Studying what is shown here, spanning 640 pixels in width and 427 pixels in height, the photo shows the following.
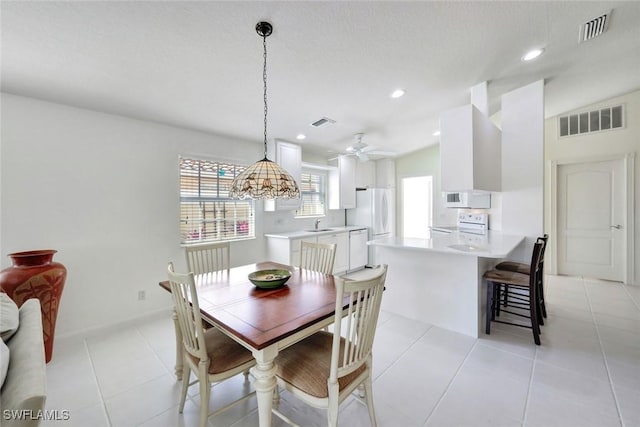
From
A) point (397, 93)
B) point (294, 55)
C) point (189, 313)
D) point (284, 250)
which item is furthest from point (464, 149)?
point (189, 313)

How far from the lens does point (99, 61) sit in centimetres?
201

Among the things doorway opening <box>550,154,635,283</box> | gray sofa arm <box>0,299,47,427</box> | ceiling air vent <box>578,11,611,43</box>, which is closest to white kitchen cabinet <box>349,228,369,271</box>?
doorway opening <box>550,154,635,283</box>

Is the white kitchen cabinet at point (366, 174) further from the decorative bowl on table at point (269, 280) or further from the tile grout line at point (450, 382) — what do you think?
the decorative bowl on table at point (269, 280)

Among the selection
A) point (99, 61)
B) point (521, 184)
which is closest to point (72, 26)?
point (99, 61)

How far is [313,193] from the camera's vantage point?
549 centimetres

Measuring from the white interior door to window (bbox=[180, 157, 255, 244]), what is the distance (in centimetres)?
555

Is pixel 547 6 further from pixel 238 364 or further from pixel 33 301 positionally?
pixel 33 301

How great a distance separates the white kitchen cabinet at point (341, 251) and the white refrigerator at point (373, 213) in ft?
2.60

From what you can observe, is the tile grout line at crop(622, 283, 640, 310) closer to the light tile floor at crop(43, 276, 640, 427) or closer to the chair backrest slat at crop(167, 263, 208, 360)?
the light tile floor at crop(43, 276, 640, 427)

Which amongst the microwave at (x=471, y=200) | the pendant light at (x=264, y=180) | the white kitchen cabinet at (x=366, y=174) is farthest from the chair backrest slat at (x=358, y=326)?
the white kitchen cabinet at (x=366, y=174)

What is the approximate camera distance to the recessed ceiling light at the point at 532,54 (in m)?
2.55

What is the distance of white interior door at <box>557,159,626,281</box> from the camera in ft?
13.7

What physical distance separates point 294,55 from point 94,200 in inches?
102

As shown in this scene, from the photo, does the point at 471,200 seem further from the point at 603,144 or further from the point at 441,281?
the point at 603,144
